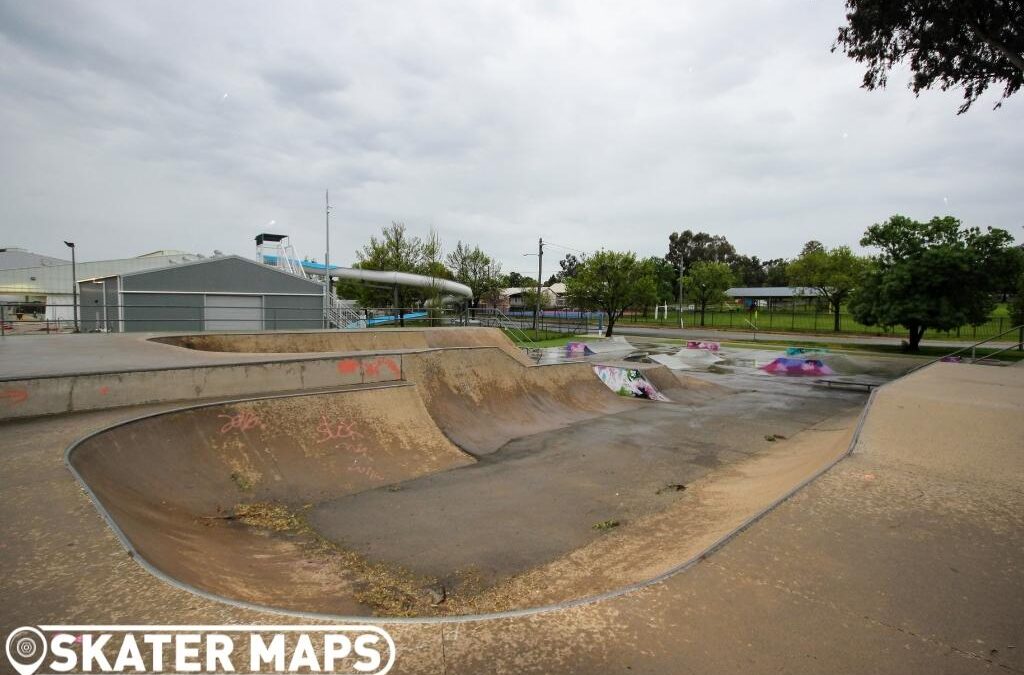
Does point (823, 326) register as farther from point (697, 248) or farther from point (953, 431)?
point (697, 248)

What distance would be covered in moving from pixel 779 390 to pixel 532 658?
54.0 ft

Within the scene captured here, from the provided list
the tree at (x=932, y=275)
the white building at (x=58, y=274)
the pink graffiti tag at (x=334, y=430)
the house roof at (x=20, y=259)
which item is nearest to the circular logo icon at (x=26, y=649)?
the pink graffiti tag at (x=334, y=430)

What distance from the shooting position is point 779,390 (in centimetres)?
1631

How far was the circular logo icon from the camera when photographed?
2.03 meters

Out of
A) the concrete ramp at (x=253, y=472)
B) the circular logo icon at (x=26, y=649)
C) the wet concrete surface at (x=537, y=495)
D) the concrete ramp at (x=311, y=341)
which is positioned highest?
the concrete ramp at (x=311, y=341)

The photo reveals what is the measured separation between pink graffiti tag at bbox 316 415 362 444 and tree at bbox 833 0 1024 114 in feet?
49.1

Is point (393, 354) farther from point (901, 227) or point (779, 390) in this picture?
point (901, 227)

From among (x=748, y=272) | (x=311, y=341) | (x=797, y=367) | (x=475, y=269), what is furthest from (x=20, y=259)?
(x=748, y=272)

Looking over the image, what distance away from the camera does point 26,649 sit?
→ 6.91 ft

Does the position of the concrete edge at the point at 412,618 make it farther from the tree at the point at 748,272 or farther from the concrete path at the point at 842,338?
the tree at the point at 748,272

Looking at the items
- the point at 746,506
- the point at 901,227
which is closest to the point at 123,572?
the point at 746,506

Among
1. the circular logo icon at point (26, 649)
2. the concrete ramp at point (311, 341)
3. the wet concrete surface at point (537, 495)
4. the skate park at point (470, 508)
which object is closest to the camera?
the circular logo icon at point (26, 649)

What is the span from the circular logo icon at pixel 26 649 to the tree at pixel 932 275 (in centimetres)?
3215

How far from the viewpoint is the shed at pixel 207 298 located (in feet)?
56.9
